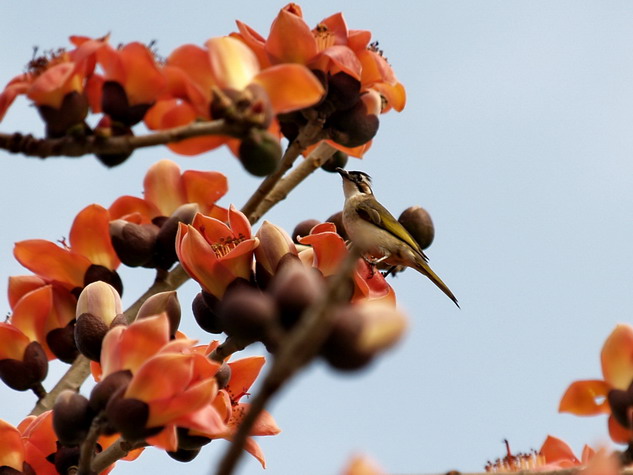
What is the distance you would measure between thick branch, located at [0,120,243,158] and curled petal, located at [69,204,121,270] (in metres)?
1.43

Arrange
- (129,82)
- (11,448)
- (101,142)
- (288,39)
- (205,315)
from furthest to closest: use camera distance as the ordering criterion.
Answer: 1. (205,315)
2. (11,448)
3. (288,39)
4. (129,82)
5. (101,142)

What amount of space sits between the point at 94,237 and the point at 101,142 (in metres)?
1.49

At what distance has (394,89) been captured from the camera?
9.20 ft

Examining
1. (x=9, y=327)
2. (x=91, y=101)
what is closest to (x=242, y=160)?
(x=91, y=101)

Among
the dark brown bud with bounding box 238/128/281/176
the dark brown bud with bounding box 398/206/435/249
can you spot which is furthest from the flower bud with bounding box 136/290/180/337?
the dark brown bud with bounding box 398/206/435/249

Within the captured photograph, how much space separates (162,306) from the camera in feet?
7.97

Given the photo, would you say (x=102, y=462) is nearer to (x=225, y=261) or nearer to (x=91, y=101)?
(x=225, y=261)

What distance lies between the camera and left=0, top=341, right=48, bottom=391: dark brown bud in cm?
287

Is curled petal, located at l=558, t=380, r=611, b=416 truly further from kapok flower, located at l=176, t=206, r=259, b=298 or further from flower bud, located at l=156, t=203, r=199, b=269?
flower bud, located at l=156, t=203, r=199, b=269

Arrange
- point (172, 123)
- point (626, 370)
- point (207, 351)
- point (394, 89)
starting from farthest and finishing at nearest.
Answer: point (394, 89) < point (207, 351) < point (626, 370) < point (172, 123)

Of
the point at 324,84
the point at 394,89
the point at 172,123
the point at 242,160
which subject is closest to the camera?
the point at 242,160

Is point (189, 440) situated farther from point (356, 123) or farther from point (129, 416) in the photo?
point (356, 123)

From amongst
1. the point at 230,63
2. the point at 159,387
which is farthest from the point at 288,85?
the point at 159,387

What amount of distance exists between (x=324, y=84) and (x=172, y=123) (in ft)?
2.07
